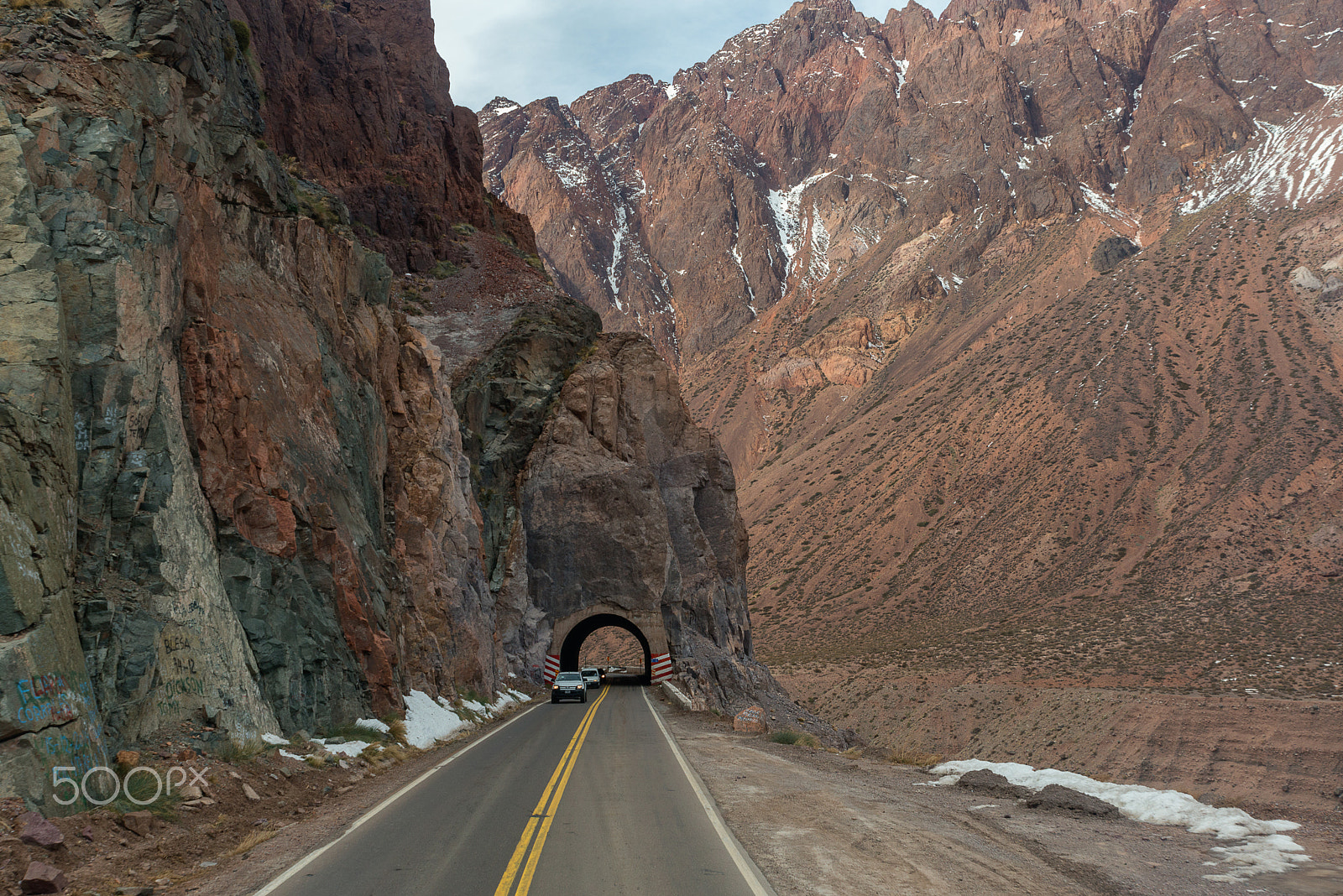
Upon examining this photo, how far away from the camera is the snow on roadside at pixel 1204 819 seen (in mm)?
8352

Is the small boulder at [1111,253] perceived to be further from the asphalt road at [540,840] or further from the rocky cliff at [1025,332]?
the asphalt road at [540,840]

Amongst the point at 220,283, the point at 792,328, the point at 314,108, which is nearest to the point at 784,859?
the point at 220,283

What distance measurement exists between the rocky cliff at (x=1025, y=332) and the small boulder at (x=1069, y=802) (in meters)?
34.4

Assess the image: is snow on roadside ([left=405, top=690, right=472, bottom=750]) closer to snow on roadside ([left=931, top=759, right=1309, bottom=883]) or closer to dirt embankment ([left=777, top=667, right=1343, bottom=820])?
snow on roadside ([left=931, top=759, right=1309, bottom=883])

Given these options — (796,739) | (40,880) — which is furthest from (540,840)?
(796,739)

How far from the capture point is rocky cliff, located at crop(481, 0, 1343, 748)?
59750mm

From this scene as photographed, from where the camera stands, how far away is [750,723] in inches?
882

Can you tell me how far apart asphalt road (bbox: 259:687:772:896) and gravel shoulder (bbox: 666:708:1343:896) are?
2.00 ft

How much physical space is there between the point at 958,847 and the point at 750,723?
1376 cm

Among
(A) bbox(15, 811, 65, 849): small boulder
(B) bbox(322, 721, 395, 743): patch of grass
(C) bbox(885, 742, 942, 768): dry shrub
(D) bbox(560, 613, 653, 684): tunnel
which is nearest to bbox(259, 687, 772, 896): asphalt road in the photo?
(B) bbox(322, 721, 395, 743): patch of grass

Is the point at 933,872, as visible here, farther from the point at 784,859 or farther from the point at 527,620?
the point at 527,620

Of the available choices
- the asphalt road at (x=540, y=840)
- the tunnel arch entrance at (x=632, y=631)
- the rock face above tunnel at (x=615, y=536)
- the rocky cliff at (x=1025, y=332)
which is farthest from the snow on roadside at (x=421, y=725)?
the rocky cliff at (x=1025, y=332)

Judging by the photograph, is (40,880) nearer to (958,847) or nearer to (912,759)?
(958,847)

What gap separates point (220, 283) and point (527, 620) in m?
27.2
